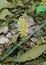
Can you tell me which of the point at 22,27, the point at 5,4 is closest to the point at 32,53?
the point at 22,27

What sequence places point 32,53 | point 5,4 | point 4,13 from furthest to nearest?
point 5,4 → point 4,13 → point 32,53

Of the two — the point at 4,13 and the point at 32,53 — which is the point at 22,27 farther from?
the point at 4,13

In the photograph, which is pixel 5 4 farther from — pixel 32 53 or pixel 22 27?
pixel 32 53

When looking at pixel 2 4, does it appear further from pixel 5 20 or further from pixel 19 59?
pixel 19 59

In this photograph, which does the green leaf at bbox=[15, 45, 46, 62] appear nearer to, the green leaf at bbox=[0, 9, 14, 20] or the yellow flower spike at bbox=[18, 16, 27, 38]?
the yellow flower spike at bbox=[18, 16, 27, 38]

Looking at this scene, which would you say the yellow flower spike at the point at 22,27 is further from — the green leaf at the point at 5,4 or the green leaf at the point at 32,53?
the green leaf at the point at 5,4


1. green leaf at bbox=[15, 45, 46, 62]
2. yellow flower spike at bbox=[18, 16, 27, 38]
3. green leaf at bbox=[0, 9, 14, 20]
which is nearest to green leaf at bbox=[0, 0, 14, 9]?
green leaf at bbox=[0, 9, 14, 20]

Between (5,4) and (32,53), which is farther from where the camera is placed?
(5,4)

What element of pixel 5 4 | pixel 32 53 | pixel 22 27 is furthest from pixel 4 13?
pixel 32 53

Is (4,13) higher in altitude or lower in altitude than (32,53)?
higher

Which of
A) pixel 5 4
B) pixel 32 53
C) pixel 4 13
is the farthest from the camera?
pixel 5 4
